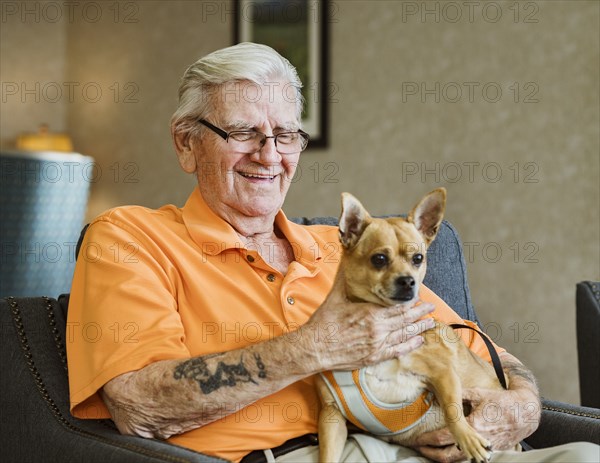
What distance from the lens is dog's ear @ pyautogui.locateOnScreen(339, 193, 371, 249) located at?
1.39 meters

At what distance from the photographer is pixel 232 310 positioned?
4.85 feet

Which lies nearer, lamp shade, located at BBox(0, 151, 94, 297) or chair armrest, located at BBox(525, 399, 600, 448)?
chair armrest, located at BBox(525, 399, 600, 448)

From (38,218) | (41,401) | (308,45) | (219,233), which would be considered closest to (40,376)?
(41,401)

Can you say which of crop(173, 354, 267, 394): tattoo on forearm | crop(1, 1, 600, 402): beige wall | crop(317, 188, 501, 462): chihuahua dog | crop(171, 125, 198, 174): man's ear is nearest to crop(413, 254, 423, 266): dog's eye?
crop(317, 188, 501, 462): chihuahua dog

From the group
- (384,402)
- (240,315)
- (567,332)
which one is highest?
(240,315)

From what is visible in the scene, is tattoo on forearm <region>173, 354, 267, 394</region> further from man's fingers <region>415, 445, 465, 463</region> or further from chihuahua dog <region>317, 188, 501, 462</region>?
man's fingers <region>415, 445, 465, 463</region>

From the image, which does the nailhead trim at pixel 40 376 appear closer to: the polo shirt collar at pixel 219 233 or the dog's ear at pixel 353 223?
the polo shirt collar at pixel 219 233

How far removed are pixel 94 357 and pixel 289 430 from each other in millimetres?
402

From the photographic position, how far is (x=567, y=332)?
9.82 ft

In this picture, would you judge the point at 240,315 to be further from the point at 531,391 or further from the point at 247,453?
the point at 531,391

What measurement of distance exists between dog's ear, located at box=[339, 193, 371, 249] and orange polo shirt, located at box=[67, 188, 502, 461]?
20cm

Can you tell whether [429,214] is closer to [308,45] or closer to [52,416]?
[52,416]

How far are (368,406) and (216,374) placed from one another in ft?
0.94

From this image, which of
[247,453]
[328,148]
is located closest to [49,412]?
[247,453]
